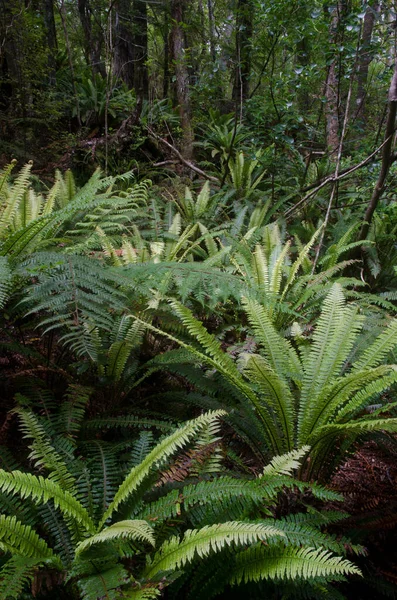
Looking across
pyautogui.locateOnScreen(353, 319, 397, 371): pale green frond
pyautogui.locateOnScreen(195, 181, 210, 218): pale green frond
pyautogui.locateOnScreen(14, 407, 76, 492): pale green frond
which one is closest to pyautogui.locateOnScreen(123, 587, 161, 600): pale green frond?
pyautogui.locateOnScreen(14, 407, 76, 492): pale green frond

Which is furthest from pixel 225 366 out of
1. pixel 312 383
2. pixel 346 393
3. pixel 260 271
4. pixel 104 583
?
pixel 260 271

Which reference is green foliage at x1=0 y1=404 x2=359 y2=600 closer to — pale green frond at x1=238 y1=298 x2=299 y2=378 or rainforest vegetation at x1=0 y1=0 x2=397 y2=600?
rainforest vegetation at x1=0 y1=0 x2=397 y2=600

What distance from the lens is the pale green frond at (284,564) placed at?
86 centimetres

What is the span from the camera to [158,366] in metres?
1.67

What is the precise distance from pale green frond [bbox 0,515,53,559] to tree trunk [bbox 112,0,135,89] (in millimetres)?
7262

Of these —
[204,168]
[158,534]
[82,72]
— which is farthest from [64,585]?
[82,72]

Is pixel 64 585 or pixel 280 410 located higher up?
pixel 280 410

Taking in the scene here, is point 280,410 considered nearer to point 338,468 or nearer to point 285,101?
point 338,468

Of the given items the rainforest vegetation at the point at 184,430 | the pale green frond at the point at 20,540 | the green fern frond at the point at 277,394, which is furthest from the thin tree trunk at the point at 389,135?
the pale green frond at the point at 20,540

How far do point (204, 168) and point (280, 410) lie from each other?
5.45 metres

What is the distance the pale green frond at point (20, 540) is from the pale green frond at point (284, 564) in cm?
49

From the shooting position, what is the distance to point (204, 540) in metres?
0.87

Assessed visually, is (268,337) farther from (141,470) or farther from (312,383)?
(141,470)

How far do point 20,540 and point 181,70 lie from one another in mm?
5712
